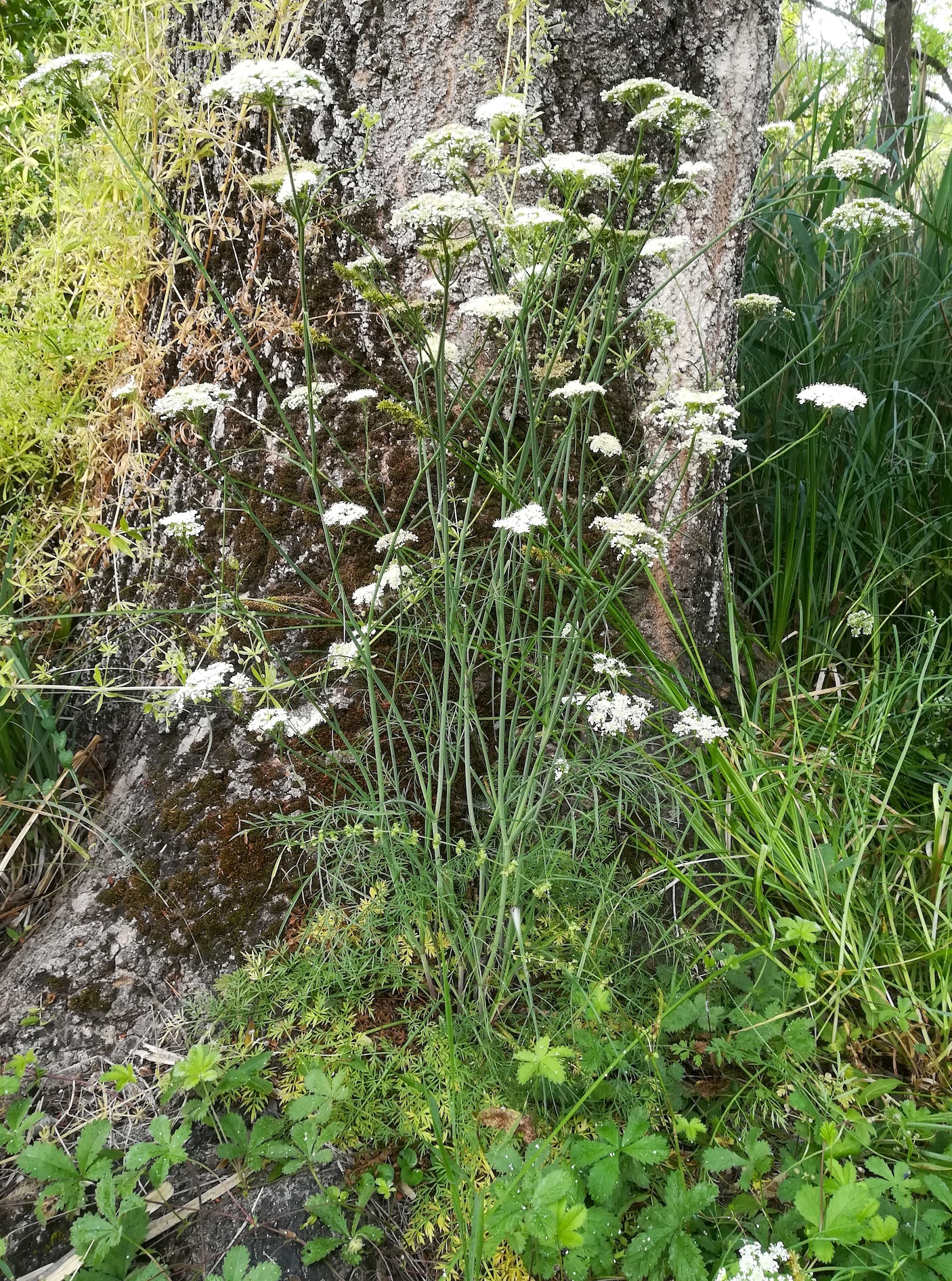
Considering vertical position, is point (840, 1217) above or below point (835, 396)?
below

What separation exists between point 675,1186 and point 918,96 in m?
3.64

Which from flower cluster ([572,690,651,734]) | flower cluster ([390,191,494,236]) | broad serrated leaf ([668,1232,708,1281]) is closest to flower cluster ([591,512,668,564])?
flower cluster ([572,690,651,734])

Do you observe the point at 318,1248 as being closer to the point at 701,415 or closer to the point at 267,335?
the point at 701,415

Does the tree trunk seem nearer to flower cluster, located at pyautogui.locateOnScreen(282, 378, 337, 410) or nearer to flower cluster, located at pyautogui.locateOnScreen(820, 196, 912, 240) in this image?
flower cluster, located at pyautogui.locateOnScreen(820, 196, 912, 240)

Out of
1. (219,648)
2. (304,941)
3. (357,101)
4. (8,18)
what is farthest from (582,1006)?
(8,18)

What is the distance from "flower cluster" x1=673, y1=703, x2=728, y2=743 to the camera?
1530mm

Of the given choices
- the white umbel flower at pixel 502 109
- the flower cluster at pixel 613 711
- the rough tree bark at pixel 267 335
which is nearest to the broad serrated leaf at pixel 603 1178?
the flower cluster at pixel 613 711

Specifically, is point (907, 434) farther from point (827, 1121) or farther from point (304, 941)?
point (304, 941)

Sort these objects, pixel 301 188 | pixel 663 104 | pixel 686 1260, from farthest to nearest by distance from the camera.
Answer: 1. pixel 663 104
2. pixel 301 188
3. pixel 686 1260

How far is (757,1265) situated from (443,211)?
4.68 ft

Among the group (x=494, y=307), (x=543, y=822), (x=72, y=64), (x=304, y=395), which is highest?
(x=72, y=64)

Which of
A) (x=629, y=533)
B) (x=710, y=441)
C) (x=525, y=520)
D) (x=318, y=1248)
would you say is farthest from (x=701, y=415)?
(x=318, y=1248)

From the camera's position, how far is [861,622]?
6.88ft

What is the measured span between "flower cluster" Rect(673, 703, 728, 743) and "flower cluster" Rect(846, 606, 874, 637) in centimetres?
68
